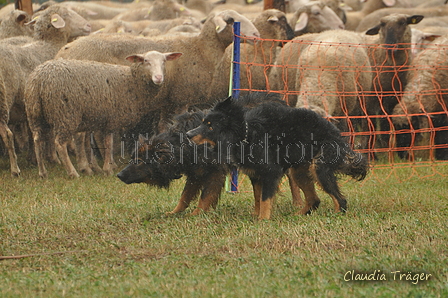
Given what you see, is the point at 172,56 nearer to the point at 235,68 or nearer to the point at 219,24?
the point at 219,24

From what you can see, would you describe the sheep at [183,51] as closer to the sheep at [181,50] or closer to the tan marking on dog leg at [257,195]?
the sheep at [181,50]

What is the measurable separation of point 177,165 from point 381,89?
16.6 feet

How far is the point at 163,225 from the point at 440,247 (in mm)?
2310

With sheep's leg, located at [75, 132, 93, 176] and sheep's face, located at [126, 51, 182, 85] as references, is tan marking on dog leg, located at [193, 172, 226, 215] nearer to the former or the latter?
sheep's leg, located at [75, 132, 93, 176]

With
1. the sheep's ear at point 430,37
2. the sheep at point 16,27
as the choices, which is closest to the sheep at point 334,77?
the sheep's ear at point 430,37

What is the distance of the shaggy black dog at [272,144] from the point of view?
5430mm

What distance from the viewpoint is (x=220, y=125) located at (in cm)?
542

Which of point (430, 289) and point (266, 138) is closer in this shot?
point (430, 289)

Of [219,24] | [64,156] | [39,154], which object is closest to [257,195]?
[64,156]

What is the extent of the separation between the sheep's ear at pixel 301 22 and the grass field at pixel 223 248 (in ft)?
23.1

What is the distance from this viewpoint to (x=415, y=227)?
5.14 metres

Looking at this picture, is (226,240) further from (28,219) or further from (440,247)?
(28,219)

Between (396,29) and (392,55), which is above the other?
(396,29)

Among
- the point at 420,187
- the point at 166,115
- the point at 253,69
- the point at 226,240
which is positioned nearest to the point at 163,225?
the point at 226,240
